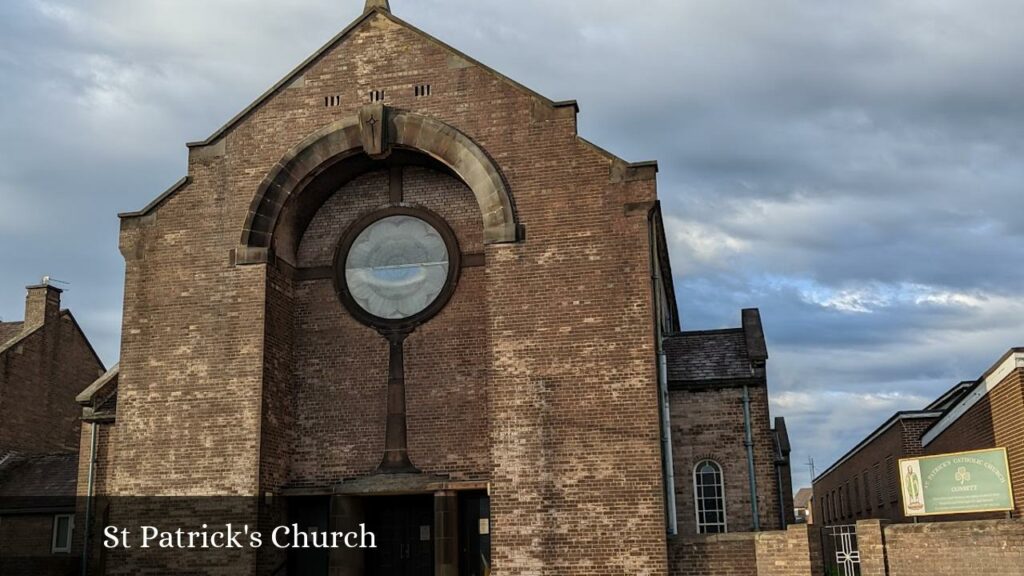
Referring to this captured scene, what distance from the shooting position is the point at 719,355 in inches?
845

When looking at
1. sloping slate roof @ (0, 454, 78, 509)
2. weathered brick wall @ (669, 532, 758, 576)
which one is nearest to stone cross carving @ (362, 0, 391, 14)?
weathered brick wall @ (669, 532, 758, 576)

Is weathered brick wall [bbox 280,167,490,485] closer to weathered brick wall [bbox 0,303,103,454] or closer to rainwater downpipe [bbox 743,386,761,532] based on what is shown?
rainwater downpipe [bbox 743,386,761,532]

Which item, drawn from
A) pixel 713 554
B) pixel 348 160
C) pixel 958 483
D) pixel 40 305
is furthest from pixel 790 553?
pixel 40 305

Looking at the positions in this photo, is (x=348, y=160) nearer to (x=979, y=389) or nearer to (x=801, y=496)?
(x=979, y=389)

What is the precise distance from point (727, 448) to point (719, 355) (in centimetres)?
220

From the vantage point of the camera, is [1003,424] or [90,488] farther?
[90,488]

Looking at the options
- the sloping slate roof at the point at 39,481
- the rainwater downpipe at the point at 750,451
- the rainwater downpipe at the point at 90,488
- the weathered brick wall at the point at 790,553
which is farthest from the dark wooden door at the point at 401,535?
the sloping slate roof at the point at 39,481

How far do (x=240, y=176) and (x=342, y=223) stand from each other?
7.57 feet

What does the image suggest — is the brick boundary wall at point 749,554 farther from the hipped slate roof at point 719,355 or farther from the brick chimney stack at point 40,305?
the brick chimney stack at point 40,305

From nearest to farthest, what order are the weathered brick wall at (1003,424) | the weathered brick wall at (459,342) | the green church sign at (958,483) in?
the green church sign at (958,483) < the weathered brick wall at (1003,424) < the weathered brick wall at (459,342)

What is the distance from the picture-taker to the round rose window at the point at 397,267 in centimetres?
1989

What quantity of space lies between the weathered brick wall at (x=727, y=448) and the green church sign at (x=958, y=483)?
3351 mm

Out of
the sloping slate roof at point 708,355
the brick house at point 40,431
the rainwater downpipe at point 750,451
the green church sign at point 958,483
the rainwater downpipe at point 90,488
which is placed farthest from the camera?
the brick house at point 40,431

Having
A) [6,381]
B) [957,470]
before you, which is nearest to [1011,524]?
[957,470]
